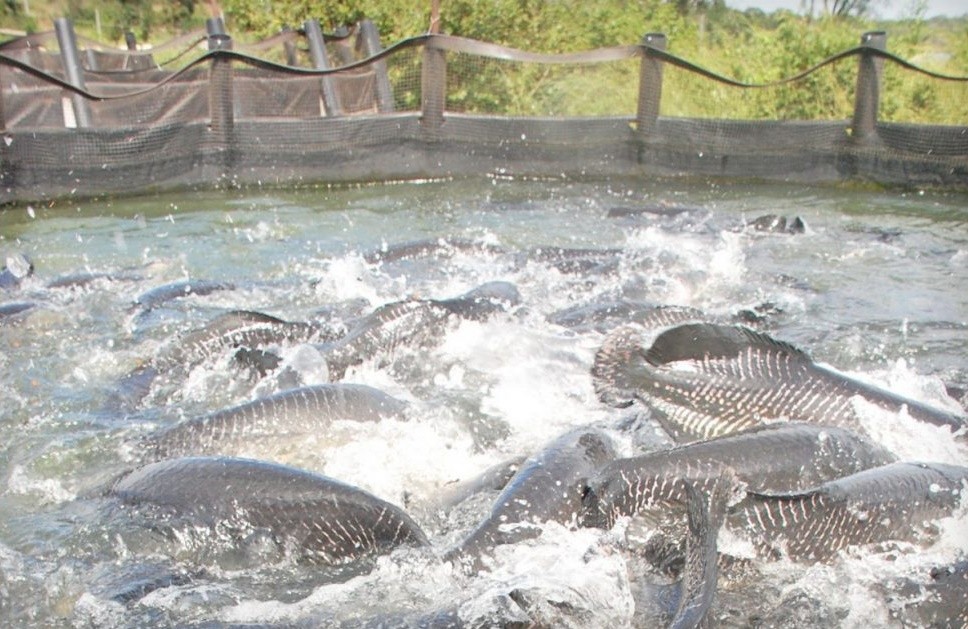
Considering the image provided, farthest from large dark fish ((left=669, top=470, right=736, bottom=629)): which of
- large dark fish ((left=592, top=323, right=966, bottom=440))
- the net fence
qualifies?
the net fence

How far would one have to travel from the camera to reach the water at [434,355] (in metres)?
3.55

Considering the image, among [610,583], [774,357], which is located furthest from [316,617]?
[774,357]

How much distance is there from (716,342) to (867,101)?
27.3 feet

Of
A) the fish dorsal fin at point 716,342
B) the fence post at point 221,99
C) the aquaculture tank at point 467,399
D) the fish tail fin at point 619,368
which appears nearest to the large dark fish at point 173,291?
the aquaculture tank at point 467,399

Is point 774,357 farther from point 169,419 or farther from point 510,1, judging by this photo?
point 510,1

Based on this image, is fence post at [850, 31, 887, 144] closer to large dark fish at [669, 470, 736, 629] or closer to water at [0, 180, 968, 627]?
water at [0, 180, 968, 627]

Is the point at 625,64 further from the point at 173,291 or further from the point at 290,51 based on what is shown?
the point at 173,291

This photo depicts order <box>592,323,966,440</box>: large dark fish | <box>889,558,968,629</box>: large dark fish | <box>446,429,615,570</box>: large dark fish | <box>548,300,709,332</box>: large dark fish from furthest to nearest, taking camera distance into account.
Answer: <box>548,300,709,332</box>: large dark fish < <box>592,323,966,440</box>: large dark fish < <box>446,429,615,570</box>: large dark fish < <box>889,558,968,629</box>: large dark fish

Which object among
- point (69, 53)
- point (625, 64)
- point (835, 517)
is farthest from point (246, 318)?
point (625, 64)

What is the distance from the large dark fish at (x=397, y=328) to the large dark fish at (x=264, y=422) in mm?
765

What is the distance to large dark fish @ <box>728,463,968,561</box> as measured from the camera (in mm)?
3643

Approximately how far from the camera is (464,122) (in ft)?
41.2

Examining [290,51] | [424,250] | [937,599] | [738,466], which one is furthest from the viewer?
[290,51]

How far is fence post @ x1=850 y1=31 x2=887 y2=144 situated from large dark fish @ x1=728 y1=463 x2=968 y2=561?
9089 millimetres
